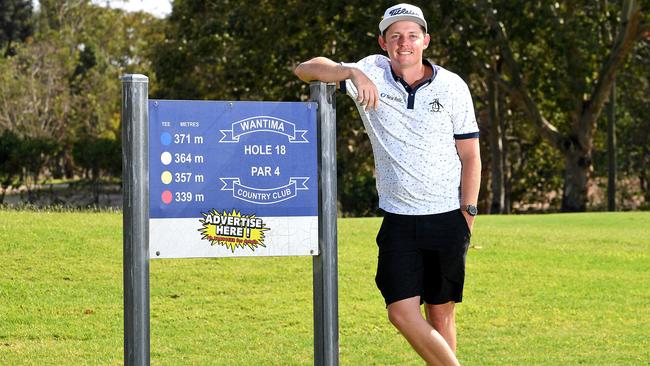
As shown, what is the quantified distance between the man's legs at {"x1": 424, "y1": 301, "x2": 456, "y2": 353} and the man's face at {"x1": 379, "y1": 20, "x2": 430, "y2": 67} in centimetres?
125

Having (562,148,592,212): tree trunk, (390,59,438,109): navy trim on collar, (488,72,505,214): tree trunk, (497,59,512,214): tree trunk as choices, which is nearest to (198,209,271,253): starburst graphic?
(390,59,438,109): navy trim on collar

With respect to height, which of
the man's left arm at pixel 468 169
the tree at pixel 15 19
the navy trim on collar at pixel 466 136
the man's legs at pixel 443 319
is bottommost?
the man's legs at pixel 443 319

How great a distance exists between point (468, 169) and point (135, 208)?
1.63 metres

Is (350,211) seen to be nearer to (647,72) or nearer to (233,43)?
(233,43)

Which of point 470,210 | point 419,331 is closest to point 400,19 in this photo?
point 470,210

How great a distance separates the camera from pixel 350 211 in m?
26.4

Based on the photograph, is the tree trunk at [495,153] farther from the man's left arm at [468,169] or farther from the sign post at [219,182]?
the sign post at [219,182]

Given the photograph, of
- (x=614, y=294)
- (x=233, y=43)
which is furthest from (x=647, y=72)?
(x=614, y=294)

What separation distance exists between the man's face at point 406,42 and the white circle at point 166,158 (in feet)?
3.91

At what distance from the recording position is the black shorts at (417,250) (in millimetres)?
5730

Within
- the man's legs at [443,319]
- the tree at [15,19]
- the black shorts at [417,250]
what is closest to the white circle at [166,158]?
the black shorts at [417,250]

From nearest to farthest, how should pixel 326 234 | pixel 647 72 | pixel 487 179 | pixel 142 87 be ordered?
pixel 142 87, pixel 326 234, pixel 647 72, pixel 487 179

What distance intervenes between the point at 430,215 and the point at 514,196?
119 feet

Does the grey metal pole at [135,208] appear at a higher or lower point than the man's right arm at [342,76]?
lower
